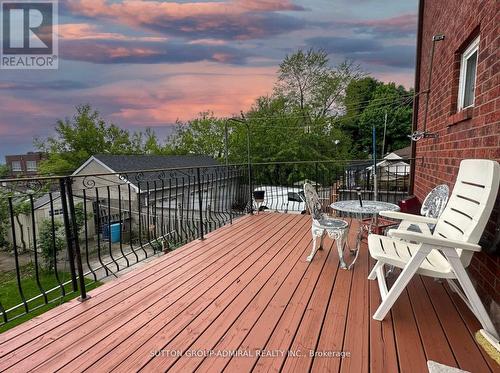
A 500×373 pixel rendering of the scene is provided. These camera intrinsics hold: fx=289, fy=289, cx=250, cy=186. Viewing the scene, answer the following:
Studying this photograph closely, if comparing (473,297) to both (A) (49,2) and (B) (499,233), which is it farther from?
(A) (49,2)

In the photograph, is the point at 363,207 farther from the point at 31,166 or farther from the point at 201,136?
the point at 31,166

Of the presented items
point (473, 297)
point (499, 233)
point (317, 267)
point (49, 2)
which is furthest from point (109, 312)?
point (49, 2)

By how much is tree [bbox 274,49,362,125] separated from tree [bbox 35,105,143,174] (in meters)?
14.5

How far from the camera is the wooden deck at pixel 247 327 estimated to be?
148cm

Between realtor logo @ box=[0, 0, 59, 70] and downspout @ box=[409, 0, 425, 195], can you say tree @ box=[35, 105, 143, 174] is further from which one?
downspout @ box=[409, 0, 425, 195]

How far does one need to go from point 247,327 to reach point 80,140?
2495 cm

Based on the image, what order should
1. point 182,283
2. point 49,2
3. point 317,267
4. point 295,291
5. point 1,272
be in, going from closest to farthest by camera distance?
point 295,291 → point 182,283 → point 317,267 → point 49,2 → point 1,272

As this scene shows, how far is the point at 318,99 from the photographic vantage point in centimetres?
1892

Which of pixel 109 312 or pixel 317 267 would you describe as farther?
pixel 317 267

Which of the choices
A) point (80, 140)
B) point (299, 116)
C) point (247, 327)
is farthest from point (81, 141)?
point (247, 327)

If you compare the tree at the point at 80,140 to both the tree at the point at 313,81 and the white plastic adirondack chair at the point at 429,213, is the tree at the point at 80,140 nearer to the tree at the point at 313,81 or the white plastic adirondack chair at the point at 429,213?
the tree at the point at 313,81

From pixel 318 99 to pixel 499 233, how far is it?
1850cm

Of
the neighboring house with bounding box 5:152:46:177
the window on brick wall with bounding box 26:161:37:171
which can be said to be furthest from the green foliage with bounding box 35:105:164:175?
the window on brick wall with bounding box 26:161:37:171

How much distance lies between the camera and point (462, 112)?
2.44 metres
